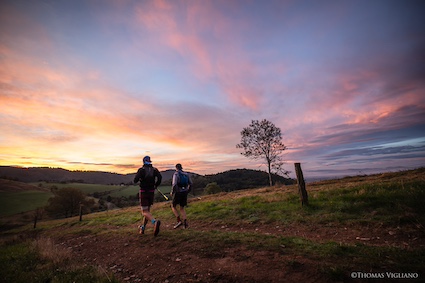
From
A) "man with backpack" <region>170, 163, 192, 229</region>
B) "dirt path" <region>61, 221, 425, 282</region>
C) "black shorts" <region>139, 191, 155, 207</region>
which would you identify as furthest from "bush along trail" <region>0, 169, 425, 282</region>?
"man with backpack" <region>170, 163, 192, 229</region>

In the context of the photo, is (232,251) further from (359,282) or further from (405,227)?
(405,227)

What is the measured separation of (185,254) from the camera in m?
5.83

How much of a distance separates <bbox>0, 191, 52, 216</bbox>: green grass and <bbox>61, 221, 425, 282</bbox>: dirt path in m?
71.3

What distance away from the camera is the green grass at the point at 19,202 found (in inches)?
2181

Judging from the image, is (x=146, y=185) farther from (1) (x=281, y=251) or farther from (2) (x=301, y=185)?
(2) (x=301, y=185)

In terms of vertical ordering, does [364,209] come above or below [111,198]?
above

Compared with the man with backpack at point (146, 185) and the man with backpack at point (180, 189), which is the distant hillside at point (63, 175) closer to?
the man with backpack at point (180, 189)

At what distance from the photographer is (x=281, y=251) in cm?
518

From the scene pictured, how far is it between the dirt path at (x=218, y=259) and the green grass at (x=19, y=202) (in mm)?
71320

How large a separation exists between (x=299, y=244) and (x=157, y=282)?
→ 13.6ft

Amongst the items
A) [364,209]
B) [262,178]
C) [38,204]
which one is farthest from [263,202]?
[38,204]

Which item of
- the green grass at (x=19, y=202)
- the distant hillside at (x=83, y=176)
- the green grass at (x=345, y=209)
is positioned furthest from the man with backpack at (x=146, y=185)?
the distant hillside at (x=83, y=176)

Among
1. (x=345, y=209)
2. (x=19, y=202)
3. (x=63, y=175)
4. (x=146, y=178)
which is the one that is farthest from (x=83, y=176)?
(x=345, y=209)

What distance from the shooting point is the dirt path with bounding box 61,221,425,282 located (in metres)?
4.20
